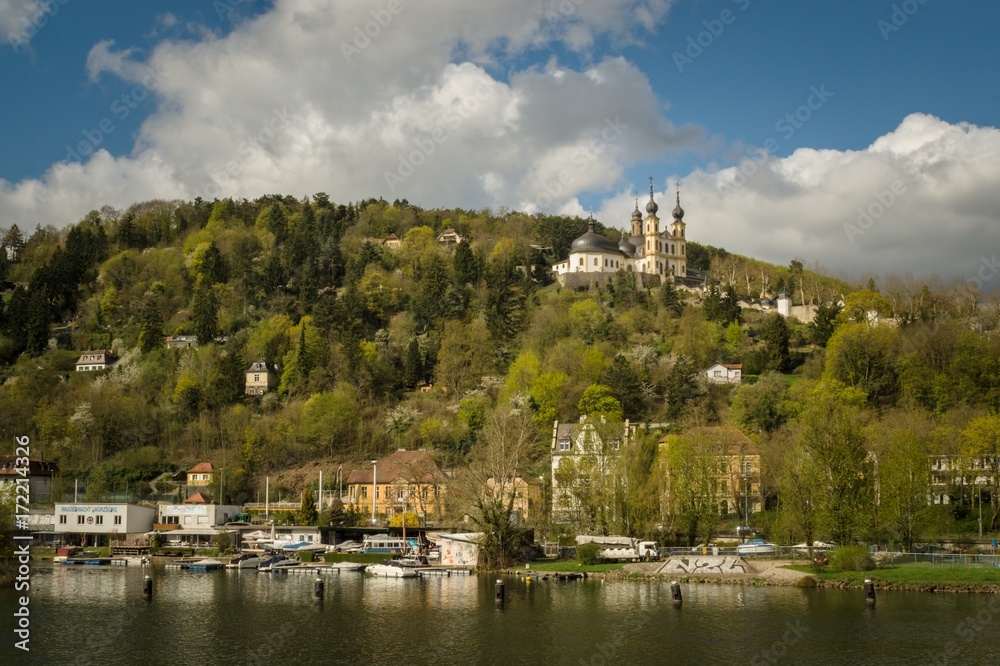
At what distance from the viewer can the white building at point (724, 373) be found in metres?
96.6

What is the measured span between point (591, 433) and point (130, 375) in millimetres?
65739

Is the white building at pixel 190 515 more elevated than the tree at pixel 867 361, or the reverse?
the tree at pixel 867 361

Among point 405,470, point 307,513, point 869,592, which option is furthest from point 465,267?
point 869,592

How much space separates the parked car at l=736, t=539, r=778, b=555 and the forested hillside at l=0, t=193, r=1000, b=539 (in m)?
1.78

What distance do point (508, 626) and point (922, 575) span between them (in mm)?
21279

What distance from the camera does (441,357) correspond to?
350 feet

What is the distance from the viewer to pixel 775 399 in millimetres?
84438

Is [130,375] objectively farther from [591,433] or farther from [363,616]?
[363,616]

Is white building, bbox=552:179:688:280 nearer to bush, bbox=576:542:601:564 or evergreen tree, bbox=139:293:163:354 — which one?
evergreen tree, bbox=139:293:163:354

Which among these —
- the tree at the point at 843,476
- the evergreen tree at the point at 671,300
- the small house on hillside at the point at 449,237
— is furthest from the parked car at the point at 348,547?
the small house on hillside at the point at 449,237

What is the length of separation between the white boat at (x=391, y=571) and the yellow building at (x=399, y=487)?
17658 millimetres

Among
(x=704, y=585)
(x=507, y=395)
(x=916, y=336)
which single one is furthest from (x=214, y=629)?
(x=916, y=336)

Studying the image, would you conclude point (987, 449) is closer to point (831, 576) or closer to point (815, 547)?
point (815, 547)

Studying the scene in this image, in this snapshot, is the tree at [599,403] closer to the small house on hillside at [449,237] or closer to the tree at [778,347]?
the tree at [778,347]
